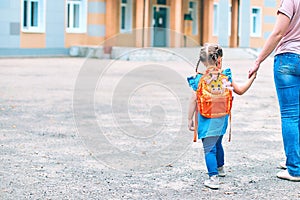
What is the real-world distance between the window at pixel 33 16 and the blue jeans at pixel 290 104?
871 inches

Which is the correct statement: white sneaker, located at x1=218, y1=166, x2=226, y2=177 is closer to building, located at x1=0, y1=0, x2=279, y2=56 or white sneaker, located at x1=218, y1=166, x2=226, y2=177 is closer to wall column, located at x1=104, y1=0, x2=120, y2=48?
building, located at x1=0, y1=0, x2=279, y2=56

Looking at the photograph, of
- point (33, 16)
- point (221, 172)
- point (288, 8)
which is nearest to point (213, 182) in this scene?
point (221, 172)

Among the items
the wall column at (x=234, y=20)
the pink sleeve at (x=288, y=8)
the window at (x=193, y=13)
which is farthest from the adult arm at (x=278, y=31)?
the wall column at (x=234, y=20)

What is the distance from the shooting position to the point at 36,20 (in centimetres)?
2650

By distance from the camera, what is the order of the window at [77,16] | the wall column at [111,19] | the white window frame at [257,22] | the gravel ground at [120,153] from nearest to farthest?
the gravel ground at [120,153]
the window at [77,16]
the wall column at [111,19]
the white window frame at [257,22]

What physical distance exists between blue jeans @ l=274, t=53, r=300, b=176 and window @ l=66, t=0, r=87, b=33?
23647 millimetres

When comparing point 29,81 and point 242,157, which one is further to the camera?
point 29,81

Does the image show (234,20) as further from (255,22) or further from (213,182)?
(213,182)

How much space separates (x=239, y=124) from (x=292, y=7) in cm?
386

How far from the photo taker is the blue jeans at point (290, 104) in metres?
5.05

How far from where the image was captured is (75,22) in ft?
93.2

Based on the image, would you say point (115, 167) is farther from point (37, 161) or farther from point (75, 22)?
point (75, 22)

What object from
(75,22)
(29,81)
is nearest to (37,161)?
(29,81)

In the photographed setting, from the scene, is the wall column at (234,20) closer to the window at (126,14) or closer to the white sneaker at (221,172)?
the window at (126,14)
